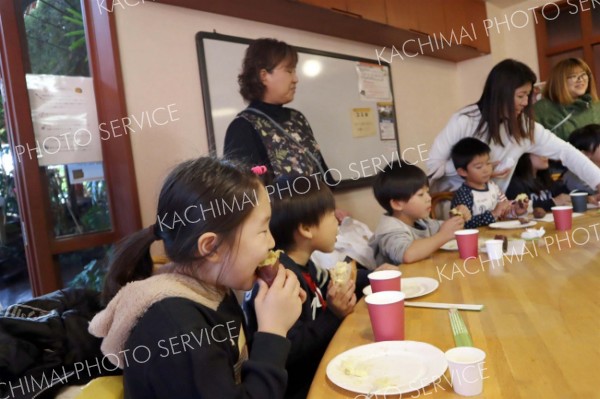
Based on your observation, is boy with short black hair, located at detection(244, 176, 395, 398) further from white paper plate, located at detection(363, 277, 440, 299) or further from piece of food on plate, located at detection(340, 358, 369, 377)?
piece of food on plate, located at detection(340, 358, 369, 377)

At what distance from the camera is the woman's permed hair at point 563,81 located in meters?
3.10

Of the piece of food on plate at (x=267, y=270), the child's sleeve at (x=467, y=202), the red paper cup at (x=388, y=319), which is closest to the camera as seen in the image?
the red paper cup at (x=388, y=319)

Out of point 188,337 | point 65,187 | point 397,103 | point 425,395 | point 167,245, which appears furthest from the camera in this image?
point 397,103

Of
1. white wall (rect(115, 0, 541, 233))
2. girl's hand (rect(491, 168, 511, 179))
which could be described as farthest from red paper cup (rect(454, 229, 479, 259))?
white wall (rect(115, 0, 541, 233))

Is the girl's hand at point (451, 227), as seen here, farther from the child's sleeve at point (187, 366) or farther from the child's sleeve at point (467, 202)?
the child's sleeve at point (187, 366)

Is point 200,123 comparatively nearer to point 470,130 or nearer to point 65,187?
point 65,187

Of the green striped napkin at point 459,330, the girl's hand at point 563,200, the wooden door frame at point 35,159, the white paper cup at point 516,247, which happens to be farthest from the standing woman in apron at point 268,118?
the girl's hand at point 563,200

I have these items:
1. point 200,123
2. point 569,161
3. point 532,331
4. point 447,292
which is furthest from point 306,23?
point 532,331

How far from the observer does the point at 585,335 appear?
848mm

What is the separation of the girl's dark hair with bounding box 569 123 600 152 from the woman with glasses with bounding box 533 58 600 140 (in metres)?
0.22

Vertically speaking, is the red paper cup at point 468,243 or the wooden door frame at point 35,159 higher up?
the wooden door frame at point 35,159

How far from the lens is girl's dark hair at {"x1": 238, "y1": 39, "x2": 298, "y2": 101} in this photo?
6.59 feet

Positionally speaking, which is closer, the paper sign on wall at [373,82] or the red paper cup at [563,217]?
the red paper cup at [563,217]

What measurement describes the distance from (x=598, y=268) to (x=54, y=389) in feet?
4.31
